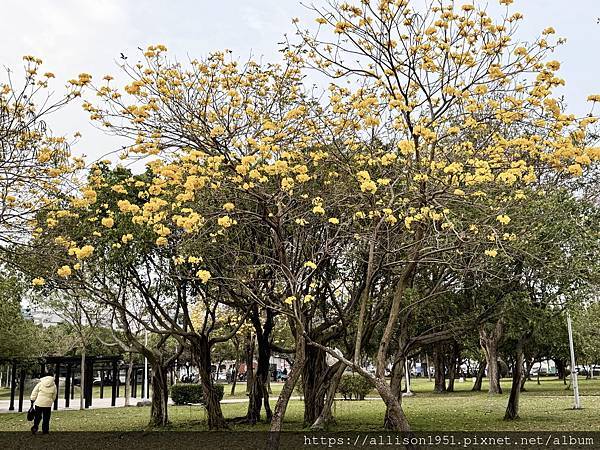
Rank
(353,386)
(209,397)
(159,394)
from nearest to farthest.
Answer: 1. (209,397)
2. (159,394)
3. (353,386)

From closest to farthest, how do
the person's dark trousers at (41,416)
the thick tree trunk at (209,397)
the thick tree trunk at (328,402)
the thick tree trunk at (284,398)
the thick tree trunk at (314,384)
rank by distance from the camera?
the thick tree trunk at (284,398) → the person's dark trousers at (41,416) → the thick tree trunk at (328,402) → the thick tree trunk at (209,397) → the thick tree trunk at (314,384)

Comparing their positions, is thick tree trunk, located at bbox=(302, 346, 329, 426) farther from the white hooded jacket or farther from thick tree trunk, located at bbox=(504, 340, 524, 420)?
the white hooded jacket

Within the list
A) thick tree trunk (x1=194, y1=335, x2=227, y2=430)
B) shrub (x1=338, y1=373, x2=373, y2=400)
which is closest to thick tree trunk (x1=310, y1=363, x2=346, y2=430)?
thick tree trunk (x1=194, y1=335, x2=227, y2=430)

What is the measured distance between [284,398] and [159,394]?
6725 millimetres

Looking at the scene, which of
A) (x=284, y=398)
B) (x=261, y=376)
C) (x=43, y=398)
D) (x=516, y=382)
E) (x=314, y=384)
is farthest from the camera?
(x=261, y=376)

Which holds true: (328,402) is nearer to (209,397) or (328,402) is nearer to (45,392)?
(209,397)

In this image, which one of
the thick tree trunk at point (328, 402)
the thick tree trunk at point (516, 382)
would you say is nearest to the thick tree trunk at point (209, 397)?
the thick tree trunk at point (328, 402)

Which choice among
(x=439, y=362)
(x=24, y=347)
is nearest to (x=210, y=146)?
(x=24, y=347)

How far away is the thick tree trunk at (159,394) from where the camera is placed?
14.0m

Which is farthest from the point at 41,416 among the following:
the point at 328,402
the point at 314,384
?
the point at 328,402

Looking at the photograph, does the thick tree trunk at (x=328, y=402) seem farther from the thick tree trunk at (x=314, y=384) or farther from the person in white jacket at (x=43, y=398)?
the person in white jacket at (x=43, y=398)

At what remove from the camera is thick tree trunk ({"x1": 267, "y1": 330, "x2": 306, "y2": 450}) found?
792 centimetres

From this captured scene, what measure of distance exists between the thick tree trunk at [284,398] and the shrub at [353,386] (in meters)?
16.4

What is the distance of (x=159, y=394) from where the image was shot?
14.2m
